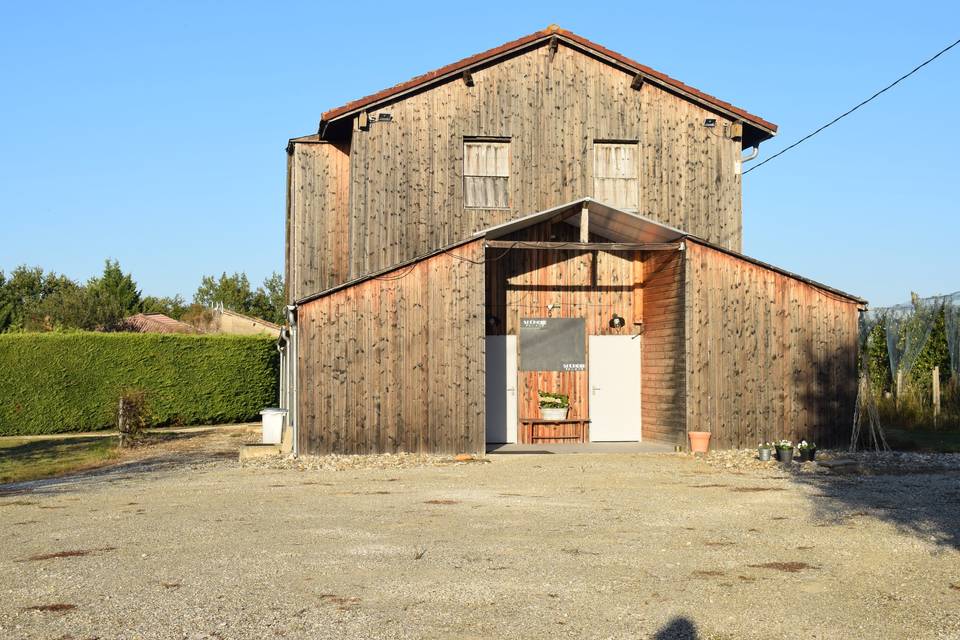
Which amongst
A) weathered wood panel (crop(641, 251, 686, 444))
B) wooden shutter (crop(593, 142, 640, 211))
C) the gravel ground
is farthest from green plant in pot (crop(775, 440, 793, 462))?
wooden shutter (crop(593, 142, 640, 211))

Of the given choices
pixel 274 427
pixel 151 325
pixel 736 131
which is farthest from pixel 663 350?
pixel 151 325

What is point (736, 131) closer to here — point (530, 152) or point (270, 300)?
point (530, 152)

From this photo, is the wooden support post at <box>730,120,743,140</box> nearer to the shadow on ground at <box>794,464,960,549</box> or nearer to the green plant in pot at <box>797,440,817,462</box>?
the green plant in pot at <box>797,440,817,462</box>

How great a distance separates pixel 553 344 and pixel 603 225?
2.63 meters

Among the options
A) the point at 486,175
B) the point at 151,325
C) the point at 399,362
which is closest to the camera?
the point at 399,362

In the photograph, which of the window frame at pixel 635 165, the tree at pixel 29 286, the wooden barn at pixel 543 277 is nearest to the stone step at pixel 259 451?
the wooden barn at pixel 543 277

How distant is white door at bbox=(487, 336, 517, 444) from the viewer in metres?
20.6

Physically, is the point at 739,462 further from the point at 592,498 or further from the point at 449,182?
the point at 449,182

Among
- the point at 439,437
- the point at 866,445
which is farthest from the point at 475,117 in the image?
the point at 866,445

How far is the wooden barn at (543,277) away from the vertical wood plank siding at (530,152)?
0.04 meters

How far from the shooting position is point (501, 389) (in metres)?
20.7

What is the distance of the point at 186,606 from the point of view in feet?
22.1

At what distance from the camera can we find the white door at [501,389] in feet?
67.7

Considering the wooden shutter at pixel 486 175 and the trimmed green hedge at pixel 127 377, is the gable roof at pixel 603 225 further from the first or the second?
the trimmed green hedge at pixel 127 377
